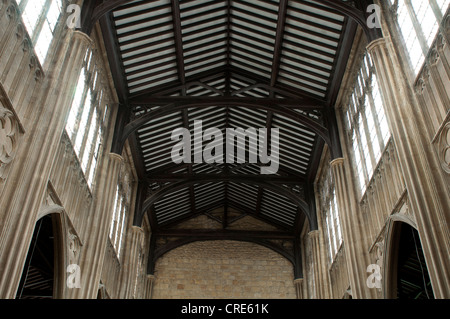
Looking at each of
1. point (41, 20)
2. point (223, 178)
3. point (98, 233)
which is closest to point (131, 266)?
point (223, 178)

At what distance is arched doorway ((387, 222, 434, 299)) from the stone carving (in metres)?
9.26

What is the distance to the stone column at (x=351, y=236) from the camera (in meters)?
14.4

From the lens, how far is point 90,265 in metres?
14.5

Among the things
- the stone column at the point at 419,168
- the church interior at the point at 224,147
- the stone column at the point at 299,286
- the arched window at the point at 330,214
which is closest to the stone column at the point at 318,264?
the church interior at the point at 224,147

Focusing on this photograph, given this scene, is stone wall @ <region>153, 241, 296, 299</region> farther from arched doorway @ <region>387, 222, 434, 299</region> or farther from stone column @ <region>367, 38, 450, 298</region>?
stone column @ <region>367, 38, 450, 298</region>

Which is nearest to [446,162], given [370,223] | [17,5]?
[370,223]

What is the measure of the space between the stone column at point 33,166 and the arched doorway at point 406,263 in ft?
28.5

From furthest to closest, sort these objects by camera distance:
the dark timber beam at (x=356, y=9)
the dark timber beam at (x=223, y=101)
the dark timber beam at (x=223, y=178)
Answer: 1. the dark timber beam at (x=223, y=178)
2. the dark timber beam at (x=223, y=101)
3. the dark timber beam at (x=356, y=9)

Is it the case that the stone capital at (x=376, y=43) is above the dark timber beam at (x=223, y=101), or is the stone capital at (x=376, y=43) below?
below

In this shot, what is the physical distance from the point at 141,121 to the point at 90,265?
19.9 ft

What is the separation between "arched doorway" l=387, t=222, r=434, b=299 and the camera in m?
12.6

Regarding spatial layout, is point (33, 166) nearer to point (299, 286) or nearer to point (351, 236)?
point (351, 236)

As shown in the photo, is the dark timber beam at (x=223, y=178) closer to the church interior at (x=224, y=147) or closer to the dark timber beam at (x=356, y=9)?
the church interior at (x=224, y=147)
